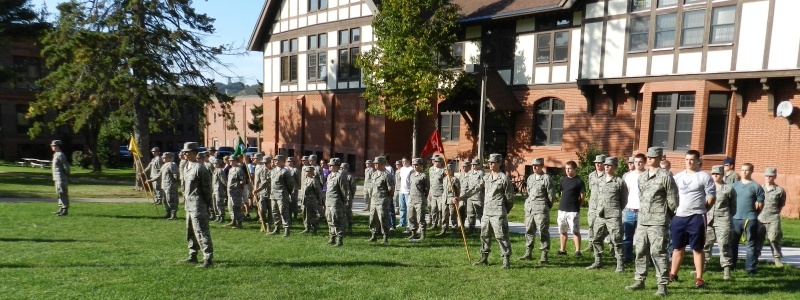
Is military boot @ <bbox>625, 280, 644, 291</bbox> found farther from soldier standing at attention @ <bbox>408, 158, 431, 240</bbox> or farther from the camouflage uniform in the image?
soldier standing at attention @ <bbox>408, 158, 431, 240</bbox>

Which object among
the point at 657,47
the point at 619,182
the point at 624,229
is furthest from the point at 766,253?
the point at 657,47

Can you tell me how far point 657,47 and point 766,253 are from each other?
9.36 meters

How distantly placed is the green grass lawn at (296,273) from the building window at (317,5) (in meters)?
20.6

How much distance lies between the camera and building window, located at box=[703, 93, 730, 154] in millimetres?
17409

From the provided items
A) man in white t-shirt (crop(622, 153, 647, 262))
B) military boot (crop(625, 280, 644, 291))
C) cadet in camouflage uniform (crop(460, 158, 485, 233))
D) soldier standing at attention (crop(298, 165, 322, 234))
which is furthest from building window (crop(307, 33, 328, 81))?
military boot (crop(625, 280, 644, 291))

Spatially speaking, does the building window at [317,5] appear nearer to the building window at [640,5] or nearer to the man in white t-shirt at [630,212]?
the building window at [640,5]

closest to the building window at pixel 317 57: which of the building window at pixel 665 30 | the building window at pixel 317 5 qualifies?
the building window at pixel 317 5

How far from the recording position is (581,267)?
9.30m

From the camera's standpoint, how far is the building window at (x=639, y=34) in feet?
60.1

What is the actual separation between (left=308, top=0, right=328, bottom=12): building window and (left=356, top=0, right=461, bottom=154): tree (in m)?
8.34

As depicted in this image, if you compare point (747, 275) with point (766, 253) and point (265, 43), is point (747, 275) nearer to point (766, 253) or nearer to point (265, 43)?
point (766, 253)

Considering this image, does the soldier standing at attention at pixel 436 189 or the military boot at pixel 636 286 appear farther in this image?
the soldier standing at attention at pixel 436 189

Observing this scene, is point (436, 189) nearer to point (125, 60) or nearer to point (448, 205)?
point (448, 205)

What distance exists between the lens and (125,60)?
933 inches
